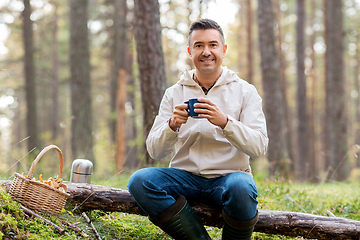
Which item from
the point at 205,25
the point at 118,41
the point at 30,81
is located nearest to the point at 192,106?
the point at 205,25

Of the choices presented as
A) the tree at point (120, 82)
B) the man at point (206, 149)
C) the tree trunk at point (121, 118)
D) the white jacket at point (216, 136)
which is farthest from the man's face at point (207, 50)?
the tree trunk at point (121, 118)

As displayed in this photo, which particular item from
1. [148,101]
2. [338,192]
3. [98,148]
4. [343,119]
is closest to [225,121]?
[148,101]

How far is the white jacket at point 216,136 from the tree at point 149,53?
222 cm

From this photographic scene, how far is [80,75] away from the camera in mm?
8359

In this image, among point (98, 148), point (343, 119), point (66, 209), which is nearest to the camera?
point (66, 209)

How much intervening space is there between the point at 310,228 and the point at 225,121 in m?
1.23

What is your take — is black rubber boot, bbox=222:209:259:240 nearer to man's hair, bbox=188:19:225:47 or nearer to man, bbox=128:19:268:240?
man, bbox=128:19:268:240

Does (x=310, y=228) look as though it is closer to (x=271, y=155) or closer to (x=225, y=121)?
(x=225, y=121)

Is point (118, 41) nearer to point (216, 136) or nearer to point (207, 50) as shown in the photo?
point (207, 50)

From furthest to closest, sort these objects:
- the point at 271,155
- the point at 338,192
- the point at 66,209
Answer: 1. the point at 271,155
2. the point at 338,192
3. the point at 66,209

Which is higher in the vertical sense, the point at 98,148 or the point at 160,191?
the point at 160,191

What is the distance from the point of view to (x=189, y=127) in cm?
295

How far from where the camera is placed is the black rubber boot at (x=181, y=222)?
2.55 metres

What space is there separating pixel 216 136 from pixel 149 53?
2756 mm
